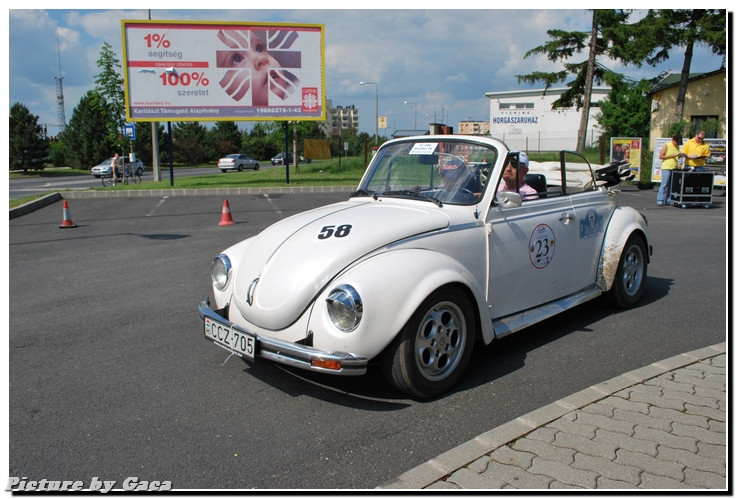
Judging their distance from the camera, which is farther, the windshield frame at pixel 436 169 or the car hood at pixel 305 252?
the windshield frame at pixel 436 169

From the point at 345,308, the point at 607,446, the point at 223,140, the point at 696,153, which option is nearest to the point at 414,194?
the point at 345,308

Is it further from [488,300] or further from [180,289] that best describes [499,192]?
[180,289]

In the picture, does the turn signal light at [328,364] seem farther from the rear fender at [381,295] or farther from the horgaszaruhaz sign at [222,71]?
the horgaszaruhaz sign at [222,71]

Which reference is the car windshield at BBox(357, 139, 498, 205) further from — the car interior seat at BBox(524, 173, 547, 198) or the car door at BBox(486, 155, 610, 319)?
the car interior seat at BBox(524, 173, 547, 198)

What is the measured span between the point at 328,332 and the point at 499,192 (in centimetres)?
A: 191

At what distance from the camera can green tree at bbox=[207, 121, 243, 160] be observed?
72875 mm

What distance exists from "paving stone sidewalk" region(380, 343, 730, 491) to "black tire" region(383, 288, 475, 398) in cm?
64

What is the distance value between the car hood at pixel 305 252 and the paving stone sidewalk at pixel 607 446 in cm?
133

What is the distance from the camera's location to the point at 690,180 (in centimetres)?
1466

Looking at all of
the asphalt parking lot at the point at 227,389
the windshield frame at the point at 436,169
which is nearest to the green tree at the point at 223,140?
the asphalt parking lot at the point at 227,389

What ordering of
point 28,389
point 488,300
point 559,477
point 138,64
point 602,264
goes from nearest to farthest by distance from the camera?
point 559,477
point 28,389
point 488,300
point 602,264
point 138,64

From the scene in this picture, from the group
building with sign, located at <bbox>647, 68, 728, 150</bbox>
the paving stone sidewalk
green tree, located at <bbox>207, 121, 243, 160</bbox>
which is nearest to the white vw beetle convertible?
the paving stone sidewalk

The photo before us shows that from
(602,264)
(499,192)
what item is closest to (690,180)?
(602,264)

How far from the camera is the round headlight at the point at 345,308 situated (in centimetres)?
358
